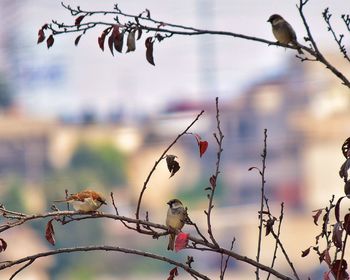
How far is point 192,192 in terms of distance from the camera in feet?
147

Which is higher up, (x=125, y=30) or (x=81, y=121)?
(x=81, y=121)

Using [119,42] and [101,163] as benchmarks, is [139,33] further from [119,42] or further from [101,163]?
[101,163]

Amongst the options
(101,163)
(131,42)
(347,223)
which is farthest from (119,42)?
(101,163)

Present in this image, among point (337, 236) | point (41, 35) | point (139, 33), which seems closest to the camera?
point (337, 236)

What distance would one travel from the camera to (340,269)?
1.72 meters

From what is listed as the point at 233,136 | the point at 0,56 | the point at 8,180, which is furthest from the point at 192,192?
the point at 0,56

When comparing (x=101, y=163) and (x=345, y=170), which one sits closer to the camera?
(x=345, y=170)

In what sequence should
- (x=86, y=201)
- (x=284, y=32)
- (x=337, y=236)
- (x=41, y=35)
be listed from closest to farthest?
(x=337, y=236) → (x=41, y=35) → (x=284, y=32) → (x=86, y=201)

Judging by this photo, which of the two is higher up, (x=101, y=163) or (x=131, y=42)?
(x=101, y=163)

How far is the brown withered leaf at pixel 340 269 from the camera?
5.63 feet

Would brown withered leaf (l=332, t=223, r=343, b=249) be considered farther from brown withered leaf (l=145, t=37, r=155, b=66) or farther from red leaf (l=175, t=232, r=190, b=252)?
brown withered leaf (l=145, t=37, r=155, b=66)

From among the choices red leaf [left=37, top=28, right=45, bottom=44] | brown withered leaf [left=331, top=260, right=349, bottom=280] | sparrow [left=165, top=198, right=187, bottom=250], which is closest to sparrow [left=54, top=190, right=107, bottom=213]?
sparrow [left=165, top=198, right=187, bottom=250]

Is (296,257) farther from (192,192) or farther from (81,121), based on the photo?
(81,121)

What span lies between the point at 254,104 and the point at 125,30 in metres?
45.1
